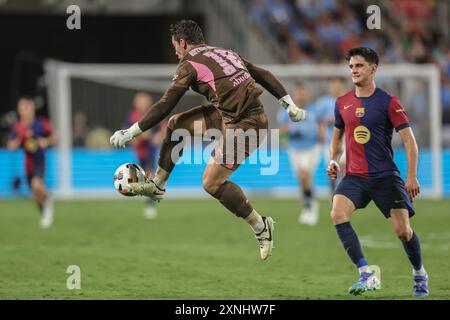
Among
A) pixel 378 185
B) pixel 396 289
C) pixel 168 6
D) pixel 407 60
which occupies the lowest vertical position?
pixel 396 289

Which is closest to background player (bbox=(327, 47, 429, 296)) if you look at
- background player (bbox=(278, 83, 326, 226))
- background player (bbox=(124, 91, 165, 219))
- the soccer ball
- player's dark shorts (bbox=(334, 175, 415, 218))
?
player's dark shorts (bbox=(334, 175, 415, 218))

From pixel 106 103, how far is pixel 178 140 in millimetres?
13332

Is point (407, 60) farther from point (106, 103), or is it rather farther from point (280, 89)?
point (280, 89)

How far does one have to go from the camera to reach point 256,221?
10.3m

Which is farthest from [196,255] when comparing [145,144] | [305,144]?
[145,144]

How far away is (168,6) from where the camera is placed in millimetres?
26688

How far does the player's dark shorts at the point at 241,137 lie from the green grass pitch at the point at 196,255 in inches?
51.4

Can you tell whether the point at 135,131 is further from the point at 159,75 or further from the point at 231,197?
the point at 159,75

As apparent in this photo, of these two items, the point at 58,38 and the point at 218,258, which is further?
the point at 58,38

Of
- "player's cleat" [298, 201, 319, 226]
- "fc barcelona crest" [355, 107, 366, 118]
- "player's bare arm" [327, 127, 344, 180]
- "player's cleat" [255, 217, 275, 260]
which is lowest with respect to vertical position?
"player's cleat" [255, 217, 275, 260]

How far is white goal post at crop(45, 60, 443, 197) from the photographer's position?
74.9 feet

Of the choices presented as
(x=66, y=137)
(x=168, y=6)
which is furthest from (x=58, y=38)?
(x=66, y=137)

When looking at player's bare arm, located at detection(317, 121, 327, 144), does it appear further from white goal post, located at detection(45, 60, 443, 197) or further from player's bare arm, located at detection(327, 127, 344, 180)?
player's bare arm, located at detection(327, 127, 344, 180)

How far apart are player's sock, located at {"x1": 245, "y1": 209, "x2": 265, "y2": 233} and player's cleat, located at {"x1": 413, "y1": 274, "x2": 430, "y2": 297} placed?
5.43ft
